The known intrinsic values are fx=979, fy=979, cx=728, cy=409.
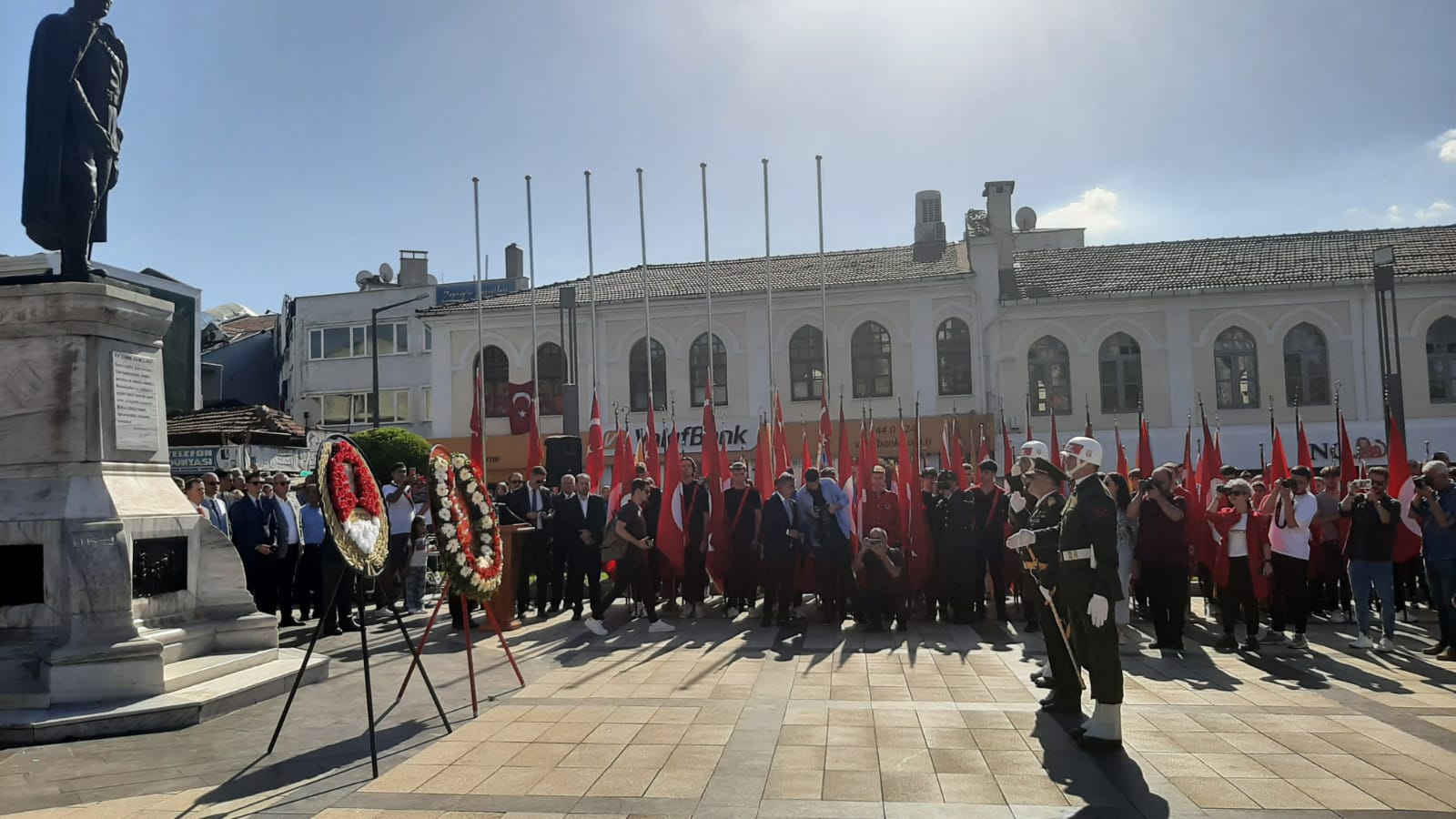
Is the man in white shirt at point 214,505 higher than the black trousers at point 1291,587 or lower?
higher

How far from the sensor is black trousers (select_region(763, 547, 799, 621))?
38.5 ft

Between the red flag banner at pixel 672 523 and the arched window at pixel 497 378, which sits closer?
the red flag banner at pixel 672 523

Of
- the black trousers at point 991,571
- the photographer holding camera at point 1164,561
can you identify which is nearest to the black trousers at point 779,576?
the black trousers at point 991,571

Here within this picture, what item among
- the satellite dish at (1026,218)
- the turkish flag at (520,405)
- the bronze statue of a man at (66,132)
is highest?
the satellite dish at (1026,218)

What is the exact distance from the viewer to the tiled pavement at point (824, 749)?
17.0ft

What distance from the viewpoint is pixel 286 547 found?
1213cm

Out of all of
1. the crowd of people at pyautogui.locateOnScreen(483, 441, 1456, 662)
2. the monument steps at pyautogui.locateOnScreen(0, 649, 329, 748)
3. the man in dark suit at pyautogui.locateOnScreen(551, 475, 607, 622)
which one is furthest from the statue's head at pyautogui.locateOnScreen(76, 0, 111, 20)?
the man in dark suit at pyautogui.locateOnScreen(551, 475, 607, 622)

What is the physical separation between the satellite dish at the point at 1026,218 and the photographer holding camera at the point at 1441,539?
31388 mm

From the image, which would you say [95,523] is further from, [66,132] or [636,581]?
[636,581]

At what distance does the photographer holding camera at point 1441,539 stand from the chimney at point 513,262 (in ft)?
126

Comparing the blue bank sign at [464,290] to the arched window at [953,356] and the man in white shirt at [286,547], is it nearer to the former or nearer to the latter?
the arched window at [953,356]

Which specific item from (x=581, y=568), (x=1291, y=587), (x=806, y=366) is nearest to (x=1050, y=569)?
(x=1291, y=587)

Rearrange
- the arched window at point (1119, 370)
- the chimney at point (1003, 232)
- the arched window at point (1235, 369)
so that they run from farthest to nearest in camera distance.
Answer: the chimney at point (1003, 232) → the arched window at point (1119, 370) → the arched window at point (1235, 369)

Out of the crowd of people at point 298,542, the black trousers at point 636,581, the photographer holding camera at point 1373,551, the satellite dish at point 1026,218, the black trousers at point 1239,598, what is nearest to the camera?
the photographer holding camera at point 1373,551
